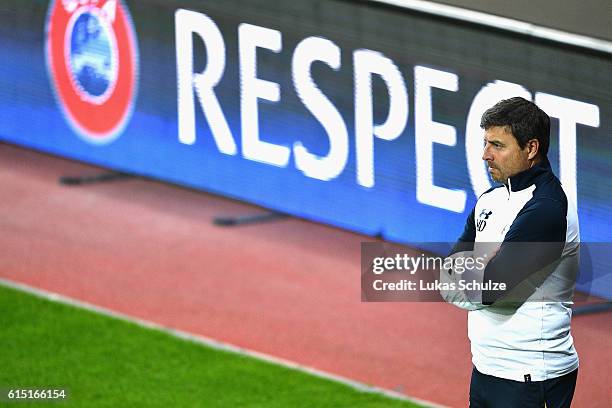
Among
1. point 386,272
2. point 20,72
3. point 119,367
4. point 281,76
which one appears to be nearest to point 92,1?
point 20,72

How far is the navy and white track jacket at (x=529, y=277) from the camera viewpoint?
4.06 meters

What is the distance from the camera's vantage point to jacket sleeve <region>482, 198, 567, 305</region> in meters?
4.04

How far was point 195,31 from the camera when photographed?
8570 mm

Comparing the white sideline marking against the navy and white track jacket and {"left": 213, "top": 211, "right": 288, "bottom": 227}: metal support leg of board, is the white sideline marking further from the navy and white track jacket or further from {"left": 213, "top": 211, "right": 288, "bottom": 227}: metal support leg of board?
the navy and white track jacket

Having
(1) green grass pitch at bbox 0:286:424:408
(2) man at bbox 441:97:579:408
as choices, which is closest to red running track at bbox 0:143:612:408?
(1) green grass pitch at bbox 0:286:424:408

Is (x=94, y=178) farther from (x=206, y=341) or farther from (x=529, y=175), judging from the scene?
(x=529, y=175)

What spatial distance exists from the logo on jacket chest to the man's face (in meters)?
0.17

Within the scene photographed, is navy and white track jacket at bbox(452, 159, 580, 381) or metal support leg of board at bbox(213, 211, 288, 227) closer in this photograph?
navy and white track jacket at bbox(452, 159, 580, 381)

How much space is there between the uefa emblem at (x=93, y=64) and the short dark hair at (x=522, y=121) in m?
5.23

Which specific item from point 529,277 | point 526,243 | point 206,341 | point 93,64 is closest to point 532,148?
point 526,243

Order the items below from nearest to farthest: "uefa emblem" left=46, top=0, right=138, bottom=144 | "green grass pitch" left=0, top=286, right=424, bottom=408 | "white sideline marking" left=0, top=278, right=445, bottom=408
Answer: "green grass pitch" left=0, top=286, right=424, bottom=408, "white sideline marking" left=0, top=278, right=445, bottom=408, "uefa emblem" left=46, top=0, right=138, bottom=144

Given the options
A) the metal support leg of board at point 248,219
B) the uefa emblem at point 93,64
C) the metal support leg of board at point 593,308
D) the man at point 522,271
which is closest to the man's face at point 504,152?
the man at point 522,271

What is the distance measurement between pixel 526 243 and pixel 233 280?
418 cm

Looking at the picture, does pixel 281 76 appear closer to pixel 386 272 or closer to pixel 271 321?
pixel 271 321
